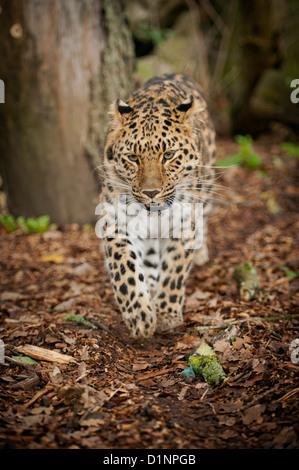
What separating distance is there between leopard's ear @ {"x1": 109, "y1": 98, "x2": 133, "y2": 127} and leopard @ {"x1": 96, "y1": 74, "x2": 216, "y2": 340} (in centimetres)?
1

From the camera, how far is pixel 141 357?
15.1 feet

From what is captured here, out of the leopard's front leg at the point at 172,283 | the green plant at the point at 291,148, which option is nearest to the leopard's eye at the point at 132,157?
the leopard's front leg at the point at 172,283

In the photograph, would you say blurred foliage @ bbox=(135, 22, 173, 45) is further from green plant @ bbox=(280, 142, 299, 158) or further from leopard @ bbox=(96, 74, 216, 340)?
leopard @ bbox=(96, 74, 216, 340)

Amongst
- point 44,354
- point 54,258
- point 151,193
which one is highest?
point 151,193

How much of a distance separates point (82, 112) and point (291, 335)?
502 centimetres

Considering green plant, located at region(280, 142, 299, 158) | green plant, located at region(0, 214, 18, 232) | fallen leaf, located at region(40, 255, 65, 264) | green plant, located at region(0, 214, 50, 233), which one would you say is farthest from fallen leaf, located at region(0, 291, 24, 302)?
green plant, located at region(280, 142, 299, 158)

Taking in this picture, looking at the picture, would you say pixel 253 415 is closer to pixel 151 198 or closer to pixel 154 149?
pixel 151 198

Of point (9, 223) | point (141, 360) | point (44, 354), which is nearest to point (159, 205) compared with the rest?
point (141, 360)

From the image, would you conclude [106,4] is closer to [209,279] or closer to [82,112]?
[82,112]

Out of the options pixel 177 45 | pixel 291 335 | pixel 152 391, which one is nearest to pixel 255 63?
pixel 177 45

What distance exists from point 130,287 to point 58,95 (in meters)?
4.03

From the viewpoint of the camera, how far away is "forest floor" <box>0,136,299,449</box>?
10.6 ft

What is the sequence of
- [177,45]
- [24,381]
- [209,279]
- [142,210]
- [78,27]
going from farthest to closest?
[177,45]
[78,27]
[209,279]
[142,210]
[24,381]

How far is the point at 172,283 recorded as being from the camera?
5.36 metres
